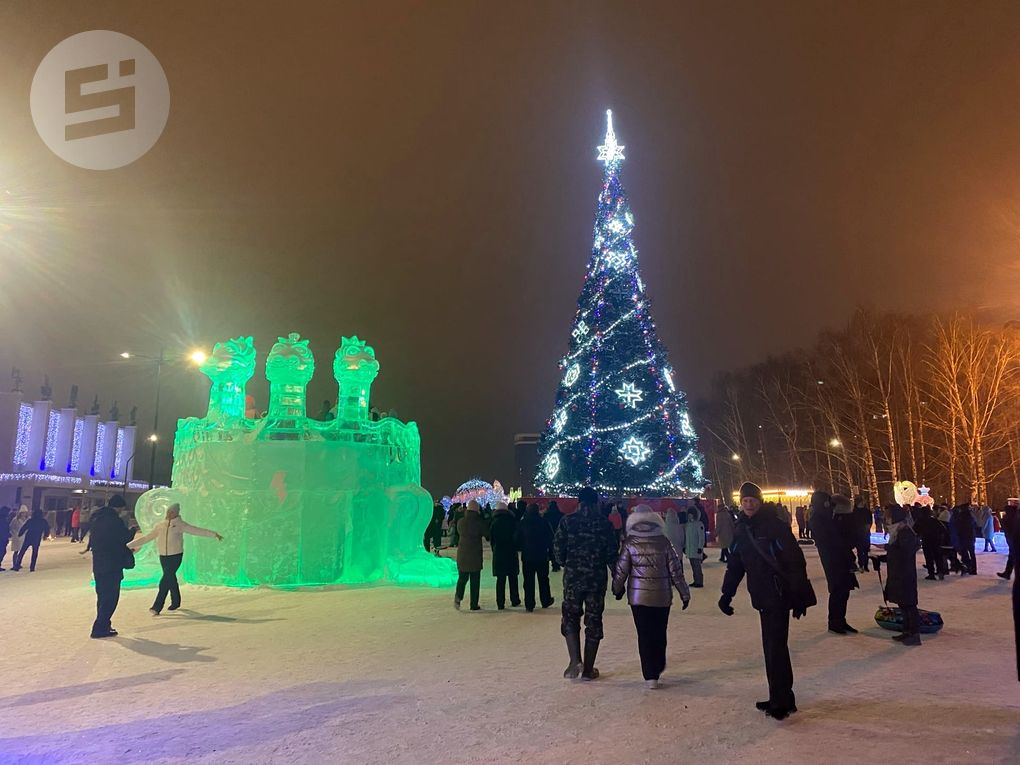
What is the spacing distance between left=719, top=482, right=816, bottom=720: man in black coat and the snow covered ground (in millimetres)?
209

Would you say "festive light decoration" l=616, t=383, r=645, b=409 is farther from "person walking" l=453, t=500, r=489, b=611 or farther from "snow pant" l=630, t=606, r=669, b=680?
"snow pant" l=630, t=606, r=669, b=680

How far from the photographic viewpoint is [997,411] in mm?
29562

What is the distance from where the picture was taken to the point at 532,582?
999 cm

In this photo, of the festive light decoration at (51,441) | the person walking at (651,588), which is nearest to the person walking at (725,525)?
the person walking at (651,588)

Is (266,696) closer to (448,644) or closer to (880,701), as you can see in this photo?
(448,644)

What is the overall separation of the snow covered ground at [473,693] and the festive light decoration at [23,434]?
44573 millimetres

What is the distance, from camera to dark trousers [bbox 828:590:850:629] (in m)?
7.88

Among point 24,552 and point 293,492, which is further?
point 24,552

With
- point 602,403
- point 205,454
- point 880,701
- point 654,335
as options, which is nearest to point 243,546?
point 205,454

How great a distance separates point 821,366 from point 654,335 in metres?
13.6

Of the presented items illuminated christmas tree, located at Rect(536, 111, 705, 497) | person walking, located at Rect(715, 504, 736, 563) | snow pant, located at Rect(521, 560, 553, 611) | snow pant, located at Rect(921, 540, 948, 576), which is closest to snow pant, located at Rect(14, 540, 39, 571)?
snow pant, located at Rect(521, 560, 553, 611)

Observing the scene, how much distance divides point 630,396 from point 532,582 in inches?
579

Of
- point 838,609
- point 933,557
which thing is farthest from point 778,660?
point 933,557

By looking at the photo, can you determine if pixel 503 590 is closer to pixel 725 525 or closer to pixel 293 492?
pixel 293 492
